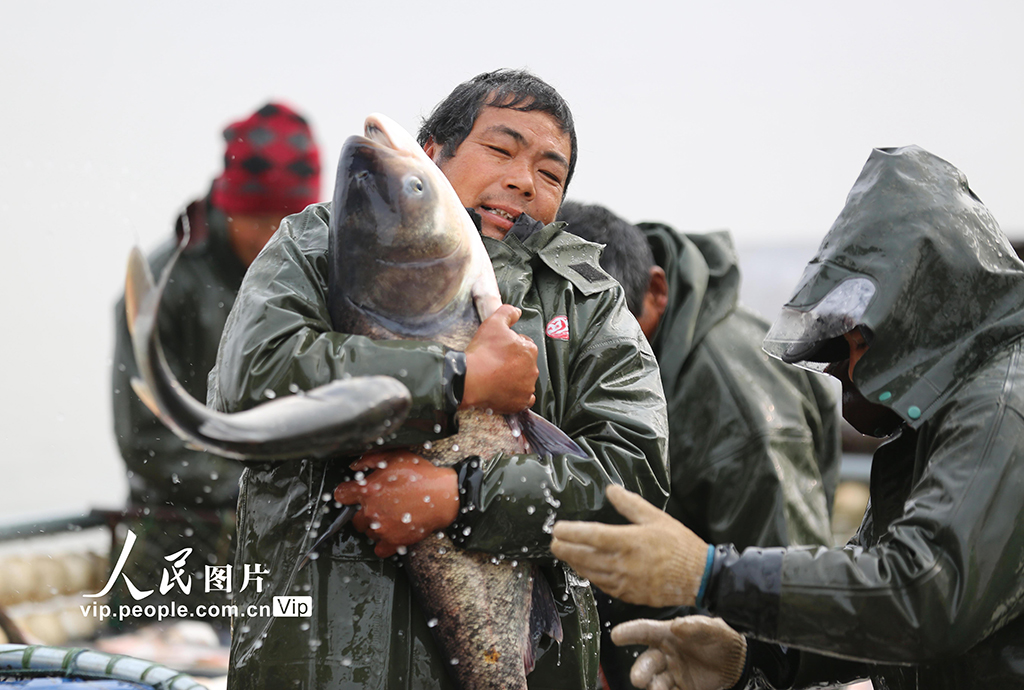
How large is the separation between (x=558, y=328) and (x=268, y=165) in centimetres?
341

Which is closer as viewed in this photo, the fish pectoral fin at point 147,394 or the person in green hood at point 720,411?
the fish pectoral fin at point 147,394

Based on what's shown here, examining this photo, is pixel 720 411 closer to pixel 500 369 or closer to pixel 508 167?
pixel 508 167

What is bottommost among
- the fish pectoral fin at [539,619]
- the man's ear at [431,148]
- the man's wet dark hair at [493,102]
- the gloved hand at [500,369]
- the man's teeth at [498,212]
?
the fish pectoral fin at [539,619]

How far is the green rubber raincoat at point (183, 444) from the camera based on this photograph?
482 centimetres

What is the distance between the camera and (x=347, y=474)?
2305 millimetres

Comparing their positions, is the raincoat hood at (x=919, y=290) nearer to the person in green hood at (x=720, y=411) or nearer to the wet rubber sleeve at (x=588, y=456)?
the wet rubber sleeve at (x=588, y=456)

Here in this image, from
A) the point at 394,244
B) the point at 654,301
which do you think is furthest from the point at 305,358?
Result: the point at 654,301

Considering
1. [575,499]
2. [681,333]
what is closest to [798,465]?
[681,333]

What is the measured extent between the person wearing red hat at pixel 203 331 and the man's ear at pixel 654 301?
187cm

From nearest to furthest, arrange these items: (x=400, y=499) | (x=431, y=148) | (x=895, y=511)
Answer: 1. (x=400, y=499)
2. (x=895, y=511)
3. (x=431, y=148)

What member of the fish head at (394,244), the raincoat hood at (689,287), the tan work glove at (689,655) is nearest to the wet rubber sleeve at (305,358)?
the fish head at (394,244)

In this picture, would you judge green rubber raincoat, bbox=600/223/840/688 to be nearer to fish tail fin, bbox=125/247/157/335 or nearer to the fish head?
the fish head

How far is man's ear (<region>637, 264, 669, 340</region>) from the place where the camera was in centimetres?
481

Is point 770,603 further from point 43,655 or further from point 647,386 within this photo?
point 43,655
